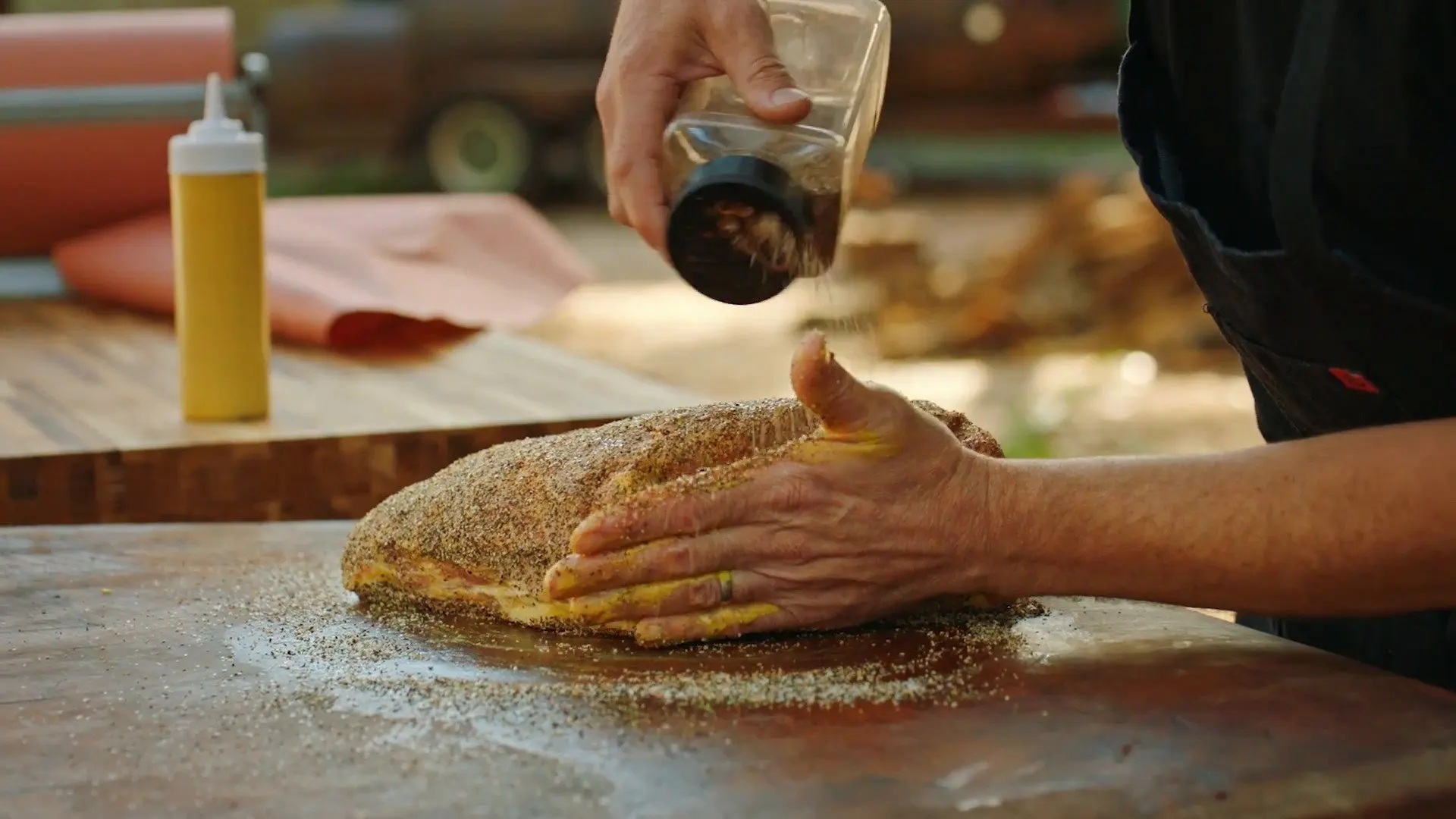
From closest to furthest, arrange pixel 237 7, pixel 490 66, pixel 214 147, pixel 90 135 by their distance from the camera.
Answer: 1. pixel 214 147
2. pixel 90 135
3. pixel 490 66
4. pixel 237 7

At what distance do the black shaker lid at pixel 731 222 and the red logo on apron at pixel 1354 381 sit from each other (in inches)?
18.0

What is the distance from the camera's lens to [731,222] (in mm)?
1287

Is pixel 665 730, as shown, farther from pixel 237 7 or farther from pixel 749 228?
pixel 237 7

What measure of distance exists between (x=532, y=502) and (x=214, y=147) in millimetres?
799

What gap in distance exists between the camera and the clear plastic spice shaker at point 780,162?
1.27m

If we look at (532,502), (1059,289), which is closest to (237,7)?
(1059,289)

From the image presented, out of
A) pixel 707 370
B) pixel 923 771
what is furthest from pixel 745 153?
pixel 707 370

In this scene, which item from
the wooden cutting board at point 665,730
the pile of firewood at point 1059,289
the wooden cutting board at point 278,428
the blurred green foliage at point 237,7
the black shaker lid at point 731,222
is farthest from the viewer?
the blurred green foliage at point 237,7

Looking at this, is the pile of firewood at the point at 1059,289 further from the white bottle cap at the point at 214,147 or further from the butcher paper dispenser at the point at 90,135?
the white bottle cap at the point at 214,147

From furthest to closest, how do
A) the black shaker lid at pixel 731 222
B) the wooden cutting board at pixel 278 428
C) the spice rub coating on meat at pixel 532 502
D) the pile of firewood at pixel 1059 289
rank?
the pile of firewood at pixel 1059 289 → the wooden cutting board at pixel 278 428 → the spice rub coating on meat at pixel 532 502 → the black shaker lid at pixel 731 222

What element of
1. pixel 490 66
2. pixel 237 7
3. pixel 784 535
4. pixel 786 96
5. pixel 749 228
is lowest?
pixel 784 535

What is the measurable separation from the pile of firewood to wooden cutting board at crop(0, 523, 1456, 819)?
4447 millimetres

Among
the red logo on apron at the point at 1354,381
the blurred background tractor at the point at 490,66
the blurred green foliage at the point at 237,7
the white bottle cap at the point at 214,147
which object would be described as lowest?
the red logo on apron at the point at 1354,381

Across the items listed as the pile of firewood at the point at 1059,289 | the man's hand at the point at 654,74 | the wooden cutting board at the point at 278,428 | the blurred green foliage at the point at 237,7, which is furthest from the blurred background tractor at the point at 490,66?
the man's hand at the point at 654,74
